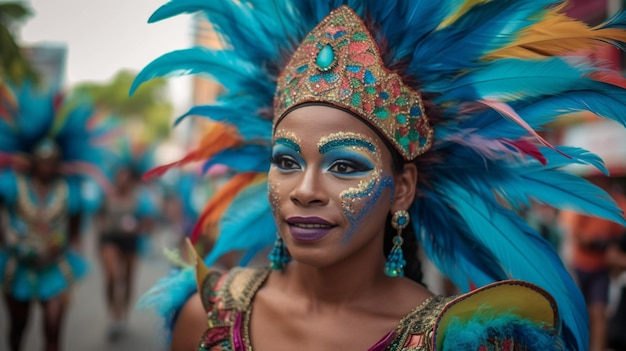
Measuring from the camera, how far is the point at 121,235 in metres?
7.64

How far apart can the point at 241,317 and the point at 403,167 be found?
828mm

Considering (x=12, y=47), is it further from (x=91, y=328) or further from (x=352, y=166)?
(x=91, y=328)

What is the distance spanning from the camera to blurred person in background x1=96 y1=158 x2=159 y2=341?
7402 mm

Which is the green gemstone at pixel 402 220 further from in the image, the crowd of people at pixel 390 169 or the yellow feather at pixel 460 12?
the yellow feather at pixel 460 12

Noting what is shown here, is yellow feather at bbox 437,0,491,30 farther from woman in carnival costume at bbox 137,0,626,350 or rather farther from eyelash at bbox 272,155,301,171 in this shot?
eyelash at bbox 272,155,301,171

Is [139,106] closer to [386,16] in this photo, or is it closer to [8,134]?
[8,134]

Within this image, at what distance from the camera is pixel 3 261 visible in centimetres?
514

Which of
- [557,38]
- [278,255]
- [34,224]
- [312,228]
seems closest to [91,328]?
[34,224]

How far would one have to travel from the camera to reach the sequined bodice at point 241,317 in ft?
6.43

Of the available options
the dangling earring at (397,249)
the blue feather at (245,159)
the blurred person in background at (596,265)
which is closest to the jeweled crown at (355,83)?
the dangling earring at (397,249)

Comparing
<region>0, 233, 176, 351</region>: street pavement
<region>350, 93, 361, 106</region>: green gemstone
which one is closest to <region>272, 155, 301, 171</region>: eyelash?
<region>350, 93, 361, 106</region>: green gemstone

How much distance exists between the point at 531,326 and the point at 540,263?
11.0 inches

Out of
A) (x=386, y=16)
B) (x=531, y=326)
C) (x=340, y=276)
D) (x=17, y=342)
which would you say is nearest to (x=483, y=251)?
(x=531, y=326)

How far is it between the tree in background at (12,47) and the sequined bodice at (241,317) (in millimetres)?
3499
